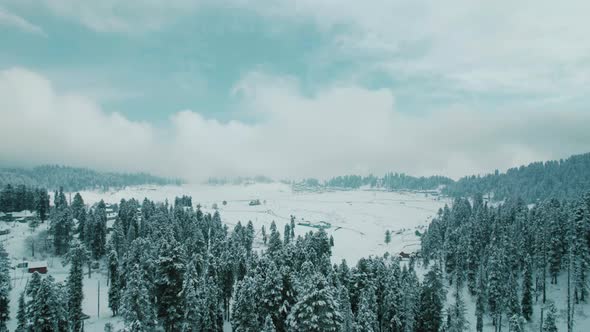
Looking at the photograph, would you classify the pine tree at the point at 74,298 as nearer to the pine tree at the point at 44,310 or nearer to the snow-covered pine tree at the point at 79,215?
the pine tree at the point at 44,310

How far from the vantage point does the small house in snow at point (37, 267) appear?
85688 millimetres

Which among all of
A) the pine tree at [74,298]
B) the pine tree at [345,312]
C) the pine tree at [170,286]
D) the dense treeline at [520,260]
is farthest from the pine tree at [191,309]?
the dense treeline at [520,260]

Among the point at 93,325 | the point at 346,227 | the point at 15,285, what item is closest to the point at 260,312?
the point at 93,325

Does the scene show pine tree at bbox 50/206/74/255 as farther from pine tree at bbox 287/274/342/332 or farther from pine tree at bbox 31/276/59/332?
pine tree at bbox 287/274/342/332

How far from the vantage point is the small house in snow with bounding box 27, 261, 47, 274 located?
85.7m

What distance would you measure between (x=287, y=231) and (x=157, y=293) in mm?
105710

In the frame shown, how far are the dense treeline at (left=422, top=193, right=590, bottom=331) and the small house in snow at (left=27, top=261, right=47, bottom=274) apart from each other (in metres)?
97.9

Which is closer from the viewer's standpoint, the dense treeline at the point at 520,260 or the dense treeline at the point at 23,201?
the dense treeline at the point at 520,260

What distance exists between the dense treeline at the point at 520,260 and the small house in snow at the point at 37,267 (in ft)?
321

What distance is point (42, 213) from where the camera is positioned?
121250mm

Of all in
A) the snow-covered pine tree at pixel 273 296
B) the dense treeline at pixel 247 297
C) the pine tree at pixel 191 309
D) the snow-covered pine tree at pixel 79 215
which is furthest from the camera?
the snow-covered pine tree at pixel 79 215

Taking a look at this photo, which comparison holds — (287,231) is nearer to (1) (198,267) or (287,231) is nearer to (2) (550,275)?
(1) (198,267)

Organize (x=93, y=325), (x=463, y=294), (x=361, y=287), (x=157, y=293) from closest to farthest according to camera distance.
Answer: (x=157, y=293)
(x=361, y=287)
(x=93, y=325)
(x=463, y=294)

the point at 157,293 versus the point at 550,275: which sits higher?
the point at 157,293
